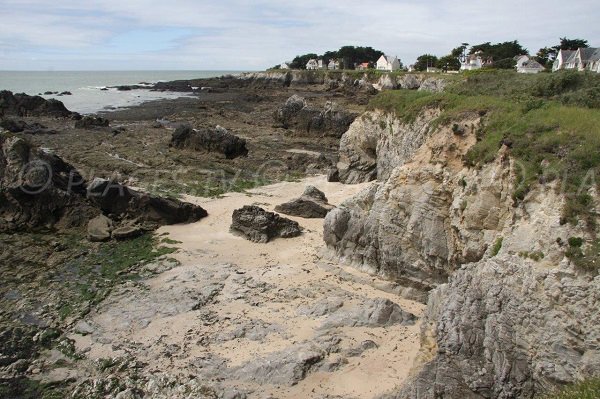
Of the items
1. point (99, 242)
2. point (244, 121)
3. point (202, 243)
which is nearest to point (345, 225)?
point (202, 243)

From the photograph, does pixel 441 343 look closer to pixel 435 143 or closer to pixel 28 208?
pixel 435 143

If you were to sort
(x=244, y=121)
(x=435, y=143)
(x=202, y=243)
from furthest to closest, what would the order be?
(x=244, y=121) → (x=202, y=243) → (x=435, y=143)

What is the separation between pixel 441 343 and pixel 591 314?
2.88 meters

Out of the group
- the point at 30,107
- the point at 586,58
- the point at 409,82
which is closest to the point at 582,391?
the point at 30,107

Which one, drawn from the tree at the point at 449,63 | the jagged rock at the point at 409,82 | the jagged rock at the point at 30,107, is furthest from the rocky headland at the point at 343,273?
the tree at the point at 449,63

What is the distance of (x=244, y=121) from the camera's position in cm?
5344

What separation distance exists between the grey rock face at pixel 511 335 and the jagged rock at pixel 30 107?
2193 inches

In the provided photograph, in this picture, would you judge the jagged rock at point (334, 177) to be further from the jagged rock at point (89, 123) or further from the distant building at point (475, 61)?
the distant building at point (475, 61)

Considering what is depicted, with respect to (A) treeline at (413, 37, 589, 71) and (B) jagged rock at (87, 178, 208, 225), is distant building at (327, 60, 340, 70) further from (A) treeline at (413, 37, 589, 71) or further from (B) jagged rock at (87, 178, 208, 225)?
(B) jagged rock at (87, 178, 208, 225)

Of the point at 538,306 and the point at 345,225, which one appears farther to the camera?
the point at 345,225

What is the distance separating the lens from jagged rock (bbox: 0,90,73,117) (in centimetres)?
5567

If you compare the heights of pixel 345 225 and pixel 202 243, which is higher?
pixel 345 225

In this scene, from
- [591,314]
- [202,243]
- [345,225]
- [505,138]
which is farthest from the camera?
[202,243]

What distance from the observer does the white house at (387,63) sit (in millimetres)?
121875
